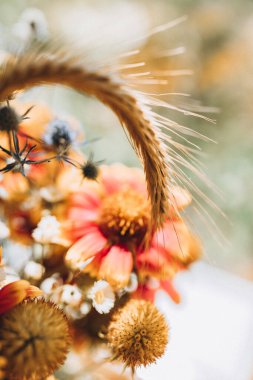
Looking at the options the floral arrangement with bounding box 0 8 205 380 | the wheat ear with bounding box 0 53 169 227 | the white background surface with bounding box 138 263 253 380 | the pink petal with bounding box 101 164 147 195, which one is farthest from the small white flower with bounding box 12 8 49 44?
the white background surface with bounding box 138 263 253 380

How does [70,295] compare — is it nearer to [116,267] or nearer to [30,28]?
[116,267]

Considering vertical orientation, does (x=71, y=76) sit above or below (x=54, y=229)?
above

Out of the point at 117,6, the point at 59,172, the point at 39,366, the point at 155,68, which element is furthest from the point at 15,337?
the point at 117,6

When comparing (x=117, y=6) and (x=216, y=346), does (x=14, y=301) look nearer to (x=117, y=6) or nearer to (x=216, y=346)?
(x=216, y=346)

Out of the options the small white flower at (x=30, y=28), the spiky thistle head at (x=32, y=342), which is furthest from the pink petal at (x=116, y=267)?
the small white flower at (x=30, y=28)

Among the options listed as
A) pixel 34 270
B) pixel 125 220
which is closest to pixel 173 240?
pixel 125 220

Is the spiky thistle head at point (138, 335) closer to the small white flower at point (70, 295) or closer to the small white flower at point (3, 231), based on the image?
the small white flower at point (70, 295)
